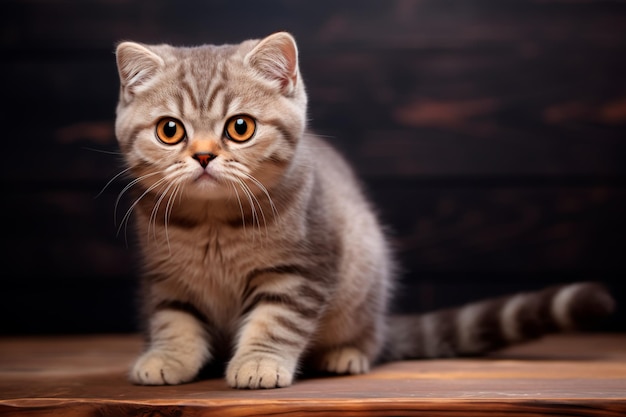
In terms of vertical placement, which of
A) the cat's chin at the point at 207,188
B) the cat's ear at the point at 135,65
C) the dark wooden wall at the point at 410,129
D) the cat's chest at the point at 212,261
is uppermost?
the dark wooden wall at the point at 410,129

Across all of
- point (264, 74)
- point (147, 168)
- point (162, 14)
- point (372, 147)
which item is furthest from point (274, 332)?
point (162, 14)

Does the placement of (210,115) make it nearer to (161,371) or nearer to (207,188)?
(207,188)

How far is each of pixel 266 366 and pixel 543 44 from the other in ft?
4.20

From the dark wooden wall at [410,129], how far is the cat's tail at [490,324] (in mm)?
A: 390

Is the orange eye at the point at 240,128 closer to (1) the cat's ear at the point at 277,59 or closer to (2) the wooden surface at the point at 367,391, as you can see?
(1) the cat's ear at the point at 277,59

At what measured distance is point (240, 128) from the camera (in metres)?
1.41

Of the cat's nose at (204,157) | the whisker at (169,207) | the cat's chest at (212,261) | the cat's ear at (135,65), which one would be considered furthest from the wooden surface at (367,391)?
the cat's ear at (135,65)

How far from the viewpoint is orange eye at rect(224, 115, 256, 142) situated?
1.40 meters

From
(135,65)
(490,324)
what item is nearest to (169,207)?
(135,65)

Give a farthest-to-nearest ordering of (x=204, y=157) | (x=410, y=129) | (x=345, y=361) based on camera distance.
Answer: (x=410, y=129)
(x=345, y=361)
(x=204, y=157)

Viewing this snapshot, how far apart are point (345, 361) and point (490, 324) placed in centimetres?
40

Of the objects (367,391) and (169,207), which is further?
(169,207)

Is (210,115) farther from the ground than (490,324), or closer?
farther from the ground

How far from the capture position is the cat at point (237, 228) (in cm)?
140
